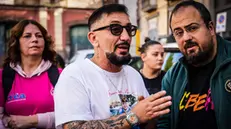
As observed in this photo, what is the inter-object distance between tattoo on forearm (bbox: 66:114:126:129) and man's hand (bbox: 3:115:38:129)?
92cm

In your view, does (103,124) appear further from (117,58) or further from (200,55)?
(200,55)

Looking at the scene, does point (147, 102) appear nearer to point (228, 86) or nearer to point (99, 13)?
point (228, 86)

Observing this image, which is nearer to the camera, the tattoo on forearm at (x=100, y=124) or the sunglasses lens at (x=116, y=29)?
the tattoo on forearm at (x=100, y=124)

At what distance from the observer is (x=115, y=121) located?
1.89 metres

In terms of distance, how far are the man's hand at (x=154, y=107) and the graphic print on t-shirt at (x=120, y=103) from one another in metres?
0.21

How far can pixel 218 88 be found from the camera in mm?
2096

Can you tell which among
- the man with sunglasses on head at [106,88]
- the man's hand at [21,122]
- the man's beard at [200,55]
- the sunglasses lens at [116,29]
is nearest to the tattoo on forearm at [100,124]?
the man with sunglasses on head at [106,88]

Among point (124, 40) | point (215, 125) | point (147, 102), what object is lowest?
point (215, 125)

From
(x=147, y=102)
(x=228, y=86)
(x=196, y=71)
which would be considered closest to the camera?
(x=147, y=102)

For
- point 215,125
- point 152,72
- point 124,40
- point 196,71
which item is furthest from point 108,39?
point 152,72

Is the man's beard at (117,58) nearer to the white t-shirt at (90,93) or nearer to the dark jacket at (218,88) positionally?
the white t-shirt at (90,93)

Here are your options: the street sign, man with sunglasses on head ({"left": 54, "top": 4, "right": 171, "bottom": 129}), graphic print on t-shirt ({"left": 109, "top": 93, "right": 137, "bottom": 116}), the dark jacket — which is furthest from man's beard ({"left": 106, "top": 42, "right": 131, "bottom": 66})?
the street sign

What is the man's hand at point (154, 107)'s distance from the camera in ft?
5.95

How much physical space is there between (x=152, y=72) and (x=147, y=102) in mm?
2579
